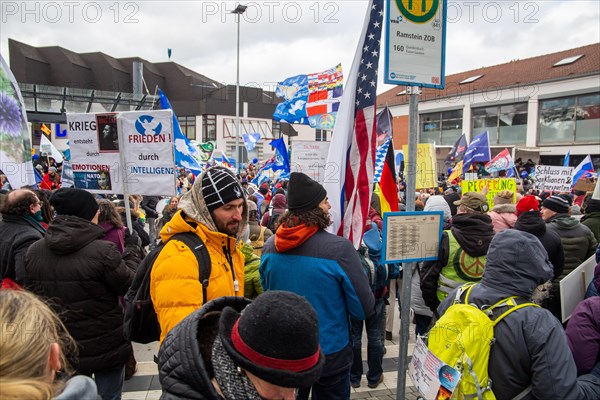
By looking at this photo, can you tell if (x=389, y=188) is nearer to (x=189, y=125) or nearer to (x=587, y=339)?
(x=587, y=339)

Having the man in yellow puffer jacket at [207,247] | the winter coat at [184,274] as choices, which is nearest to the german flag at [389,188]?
the man in yellow puffer jacket at [207,247]

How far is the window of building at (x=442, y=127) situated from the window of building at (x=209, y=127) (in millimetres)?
22862

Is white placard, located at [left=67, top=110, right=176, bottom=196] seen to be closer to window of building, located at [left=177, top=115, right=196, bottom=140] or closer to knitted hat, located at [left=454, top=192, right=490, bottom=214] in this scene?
knitted hat, located at [left=454, top=192, right=490, bottom=214]

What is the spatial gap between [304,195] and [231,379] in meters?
1.65

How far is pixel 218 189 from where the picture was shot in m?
2.21

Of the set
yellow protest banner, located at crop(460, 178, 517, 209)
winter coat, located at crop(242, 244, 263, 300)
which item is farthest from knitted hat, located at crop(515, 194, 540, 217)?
yellow protest banner, located at crop(460, 178, 517, 209)

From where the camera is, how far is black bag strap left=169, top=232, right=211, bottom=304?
200 cm

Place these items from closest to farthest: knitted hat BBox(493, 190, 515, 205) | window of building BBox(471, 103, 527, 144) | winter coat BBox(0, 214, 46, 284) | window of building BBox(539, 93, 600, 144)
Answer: winter coat BBox(0, 214, 46, 284)
knitted hat BBox(493, 190, 515, 205)
window of building BBox(539, 93, 600, 144)
window of building BBox(471, 103, 527, 144)

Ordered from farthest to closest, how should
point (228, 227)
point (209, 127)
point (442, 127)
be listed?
1. point (209, 127)
2. point (442, 127)
3. point (228, 227)

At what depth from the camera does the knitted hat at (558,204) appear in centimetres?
463

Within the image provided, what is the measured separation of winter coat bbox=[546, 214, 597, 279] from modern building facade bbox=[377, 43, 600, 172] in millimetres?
19356

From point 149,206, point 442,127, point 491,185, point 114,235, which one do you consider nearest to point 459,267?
point 114,235

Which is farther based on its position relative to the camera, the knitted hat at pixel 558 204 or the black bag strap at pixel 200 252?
the knitted hat at pixel 558 204

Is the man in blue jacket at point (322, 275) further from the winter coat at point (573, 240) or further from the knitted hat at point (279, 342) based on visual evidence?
the winter coat at point (573, 240)
